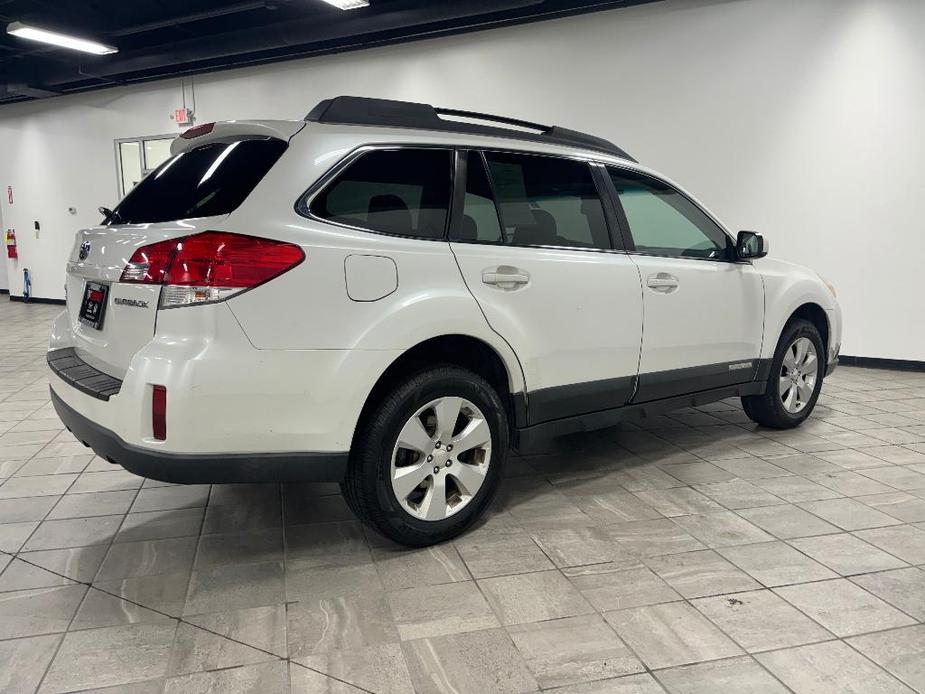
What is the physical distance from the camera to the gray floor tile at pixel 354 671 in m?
1.86

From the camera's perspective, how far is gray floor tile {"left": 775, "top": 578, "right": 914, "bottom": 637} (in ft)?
7.13

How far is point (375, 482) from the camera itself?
2449mm

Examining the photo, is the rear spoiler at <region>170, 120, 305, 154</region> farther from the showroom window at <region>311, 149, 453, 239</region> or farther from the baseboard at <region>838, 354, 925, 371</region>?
the baseboard at <region>838, 354, 925, 371</region>

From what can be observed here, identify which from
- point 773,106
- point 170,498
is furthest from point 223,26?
point 170,498

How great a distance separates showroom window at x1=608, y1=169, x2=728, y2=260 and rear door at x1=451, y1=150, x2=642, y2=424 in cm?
19

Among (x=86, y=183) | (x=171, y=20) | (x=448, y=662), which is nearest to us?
(x=448, y=662)

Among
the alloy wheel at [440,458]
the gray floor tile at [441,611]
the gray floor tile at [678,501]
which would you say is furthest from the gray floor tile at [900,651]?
the alloy wheel at [440,458]

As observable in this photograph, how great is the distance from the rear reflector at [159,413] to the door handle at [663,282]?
2.15 metres

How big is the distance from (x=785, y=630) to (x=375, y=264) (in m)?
1.75

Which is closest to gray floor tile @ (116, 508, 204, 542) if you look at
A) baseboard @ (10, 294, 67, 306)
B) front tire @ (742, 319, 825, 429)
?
front tire @ (742, 319, 825, 429)

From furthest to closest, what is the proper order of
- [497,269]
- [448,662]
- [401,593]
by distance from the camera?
[497,269] < [401,593] < [448,662]

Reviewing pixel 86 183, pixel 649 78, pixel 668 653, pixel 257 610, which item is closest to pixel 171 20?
pixel 86 183

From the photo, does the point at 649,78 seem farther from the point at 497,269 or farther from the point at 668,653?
the point at 668,653

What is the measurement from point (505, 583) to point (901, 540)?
166 centimetres
